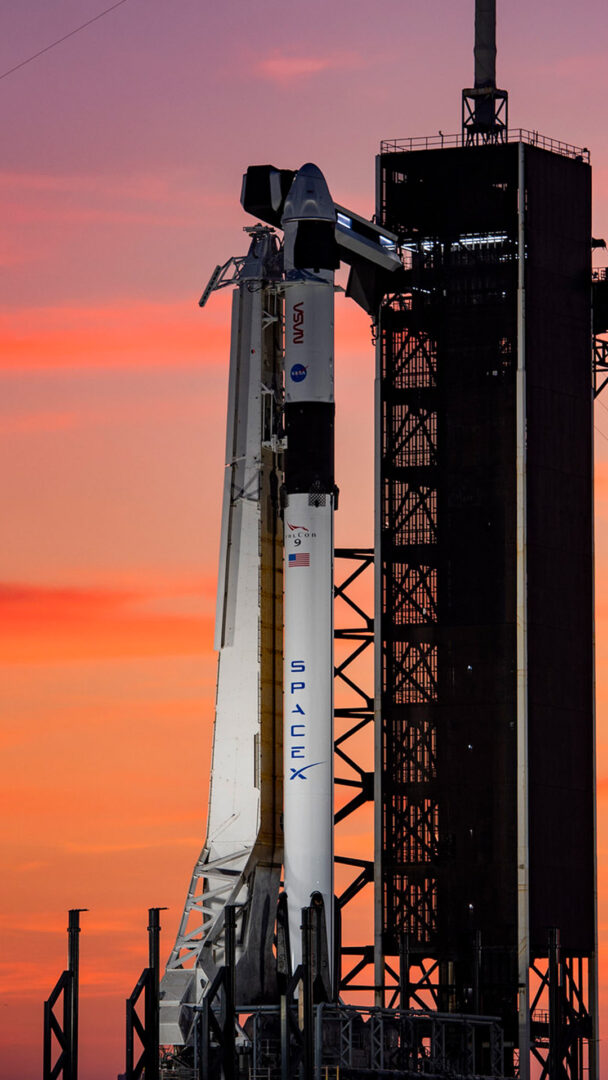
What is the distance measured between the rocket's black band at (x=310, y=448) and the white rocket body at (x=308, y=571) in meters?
0.03

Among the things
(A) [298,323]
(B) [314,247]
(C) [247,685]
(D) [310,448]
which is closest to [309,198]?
(B) [314,247]

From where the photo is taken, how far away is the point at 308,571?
299ft

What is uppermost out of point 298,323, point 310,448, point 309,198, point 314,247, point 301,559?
point 309,198

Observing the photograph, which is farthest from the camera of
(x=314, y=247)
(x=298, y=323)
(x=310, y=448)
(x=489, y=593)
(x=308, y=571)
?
(x=489, y=593)

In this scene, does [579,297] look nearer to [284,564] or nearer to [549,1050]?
[284,564]

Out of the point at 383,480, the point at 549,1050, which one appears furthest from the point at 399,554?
the point at 549,1050

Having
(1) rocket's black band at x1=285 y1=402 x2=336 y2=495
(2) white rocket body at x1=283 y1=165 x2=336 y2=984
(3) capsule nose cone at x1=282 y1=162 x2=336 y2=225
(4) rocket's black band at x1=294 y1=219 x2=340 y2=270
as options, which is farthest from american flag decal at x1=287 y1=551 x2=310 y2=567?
(3) capsule nose cone at x1=282 y1=162 x2=336 y2=225

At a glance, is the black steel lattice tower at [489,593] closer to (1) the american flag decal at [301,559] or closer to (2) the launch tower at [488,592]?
(2) the launch tower at [488,592]

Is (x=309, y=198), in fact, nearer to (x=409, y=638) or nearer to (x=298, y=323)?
(x=298, y=323)

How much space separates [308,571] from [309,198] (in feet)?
44.9

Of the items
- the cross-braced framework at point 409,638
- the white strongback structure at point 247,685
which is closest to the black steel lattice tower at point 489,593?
the cross-braced framework at point 409,638

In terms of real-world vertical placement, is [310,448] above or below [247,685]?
above

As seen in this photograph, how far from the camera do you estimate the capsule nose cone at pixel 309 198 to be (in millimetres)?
94312

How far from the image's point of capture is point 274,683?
311ft
